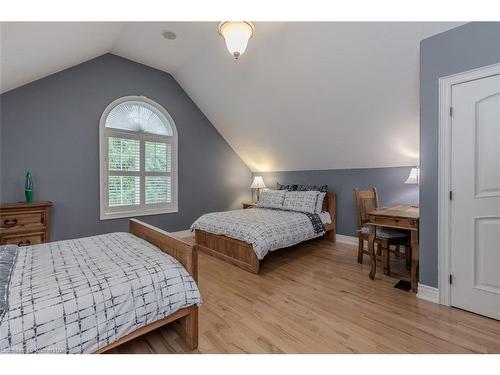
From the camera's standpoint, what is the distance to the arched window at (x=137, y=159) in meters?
3.59

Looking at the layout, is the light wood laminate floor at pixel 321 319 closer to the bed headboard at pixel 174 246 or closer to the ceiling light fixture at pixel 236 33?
the bed headboard at pixel 174 246

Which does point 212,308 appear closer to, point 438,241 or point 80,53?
point 438,241

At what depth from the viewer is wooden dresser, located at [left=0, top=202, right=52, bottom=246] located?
101 inches

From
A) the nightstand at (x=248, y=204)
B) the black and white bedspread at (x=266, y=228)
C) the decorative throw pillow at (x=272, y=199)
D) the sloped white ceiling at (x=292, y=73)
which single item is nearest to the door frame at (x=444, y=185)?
the sloped white ceiling at (x=292, y=73)

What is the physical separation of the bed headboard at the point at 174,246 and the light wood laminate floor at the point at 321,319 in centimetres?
52

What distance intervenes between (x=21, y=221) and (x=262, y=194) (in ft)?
11.1

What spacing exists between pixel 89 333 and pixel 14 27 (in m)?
2.14

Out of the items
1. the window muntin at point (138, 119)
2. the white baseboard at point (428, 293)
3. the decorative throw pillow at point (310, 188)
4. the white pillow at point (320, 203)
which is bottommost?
the white baseboard at point (428, 293)

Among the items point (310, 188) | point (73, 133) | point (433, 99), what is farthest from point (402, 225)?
point (73, 133)

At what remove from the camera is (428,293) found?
6.95 ft

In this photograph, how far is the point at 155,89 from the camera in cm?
402

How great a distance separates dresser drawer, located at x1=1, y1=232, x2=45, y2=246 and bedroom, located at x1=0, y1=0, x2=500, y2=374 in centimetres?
2

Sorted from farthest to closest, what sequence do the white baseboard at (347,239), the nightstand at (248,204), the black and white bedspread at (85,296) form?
the nightstand at (248,204), the white baseboard at (347,239), the black and white bedspread at (85,296)
